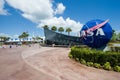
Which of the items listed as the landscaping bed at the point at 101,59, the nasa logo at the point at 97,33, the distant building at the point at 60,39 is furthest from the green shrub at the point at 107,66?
the distant building at the point at 60,39

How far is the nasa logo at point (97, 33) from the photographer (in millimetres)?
22281

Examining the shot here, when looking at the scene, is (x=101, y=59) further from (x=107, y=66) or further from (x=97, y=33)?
(x=97, y=33)

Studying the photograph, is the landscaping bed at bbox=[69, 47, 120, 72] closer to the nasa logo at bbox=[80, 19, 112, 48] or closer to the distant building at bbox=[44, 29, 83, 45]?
the nasa logo at bbox=[80, 19, 112, 48]

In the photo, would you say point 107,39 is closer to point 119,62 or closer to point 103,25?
point 103,25

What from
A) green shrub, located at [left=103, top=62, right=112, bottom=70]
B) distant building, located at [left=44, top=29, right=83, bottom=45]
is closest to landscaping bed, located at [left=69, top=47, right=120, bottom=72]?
green shrub, located at [left=103, top=62, right=112, bottom=70]

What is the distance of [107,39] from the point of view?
22.9 meters

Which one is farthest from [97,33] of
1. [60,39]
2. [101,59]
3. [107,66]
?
[60,39]

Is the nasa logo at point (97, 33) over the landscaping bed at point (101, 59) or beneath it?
over

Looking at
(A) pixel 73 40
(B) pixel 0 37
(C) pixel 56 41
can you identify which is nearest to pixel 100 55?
(A) pixel 73 40

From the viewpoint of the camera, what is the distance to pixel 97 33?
22.4 meters

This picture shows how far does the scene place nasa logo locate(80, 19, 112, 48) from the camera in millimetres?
22281

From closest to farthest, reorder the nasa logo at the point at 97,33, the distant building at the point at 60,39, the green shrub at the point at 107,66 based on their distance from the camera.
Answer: the green shrub at the point at 107,66, the nasa logo at the point at 97,33, the distant building at the point at 60,39

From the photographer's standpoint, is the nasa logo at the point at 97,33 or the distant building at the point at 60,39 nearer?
the nasa logo at the point at 97,33

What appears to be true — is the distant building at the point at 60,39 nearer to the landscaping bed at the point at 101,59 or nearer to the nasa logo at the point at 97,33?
the nasa logo at the point at 97,33
